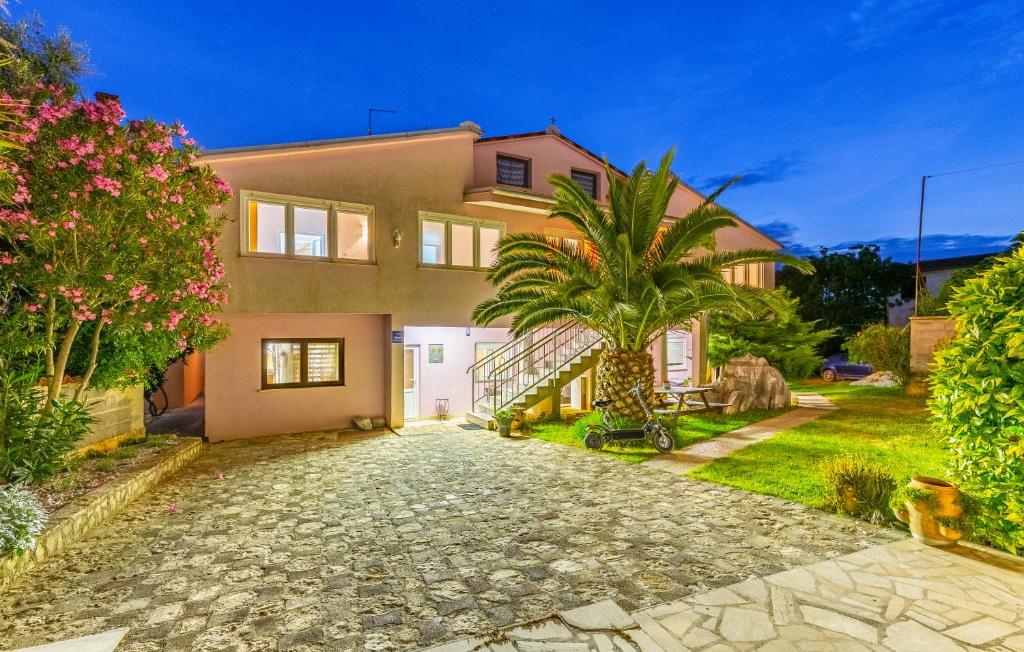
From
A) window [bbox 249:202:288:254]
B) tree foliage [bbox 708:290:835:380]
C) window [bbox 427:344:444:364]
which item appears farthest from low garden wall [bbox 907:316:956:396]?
window [bbox 249:202:288:254]

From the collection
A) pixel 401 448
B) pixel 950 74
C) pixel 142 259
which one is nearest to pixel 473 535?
pixel 401 448

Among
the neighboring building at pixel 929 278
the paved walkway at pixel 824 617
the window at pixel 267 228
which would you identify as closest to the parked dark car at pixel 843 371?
the neighboring building at pixel 929 278

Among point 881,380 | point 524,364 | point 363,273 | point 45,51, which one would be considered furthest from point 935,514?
point 881,380

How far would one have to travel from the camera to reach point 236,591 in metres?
4.58

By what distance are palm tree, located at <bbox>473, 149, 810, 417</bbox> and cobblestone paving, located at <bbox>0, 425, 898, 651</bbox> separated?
125 inches

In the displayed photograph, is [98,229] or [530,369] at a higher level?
[98,229]

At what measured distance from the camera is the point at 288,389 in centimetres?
1227

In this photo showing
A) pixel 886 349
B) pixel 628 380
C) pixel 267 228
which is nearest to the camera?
pixel 628 380

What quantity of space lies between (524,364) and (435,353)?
271 cm

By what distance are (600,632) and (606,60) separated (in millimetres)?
75154

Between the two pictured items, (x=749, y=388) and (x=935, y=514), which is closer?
(x=935, y=514)

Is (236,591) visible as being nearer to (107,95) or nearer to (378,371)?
(107,95)

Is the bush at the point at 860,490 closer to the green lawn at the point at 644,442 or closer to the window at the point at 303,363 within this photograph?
the green lawn at the point at 644,442

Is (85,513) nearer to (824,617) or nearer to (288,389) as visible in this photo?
(288,389)
